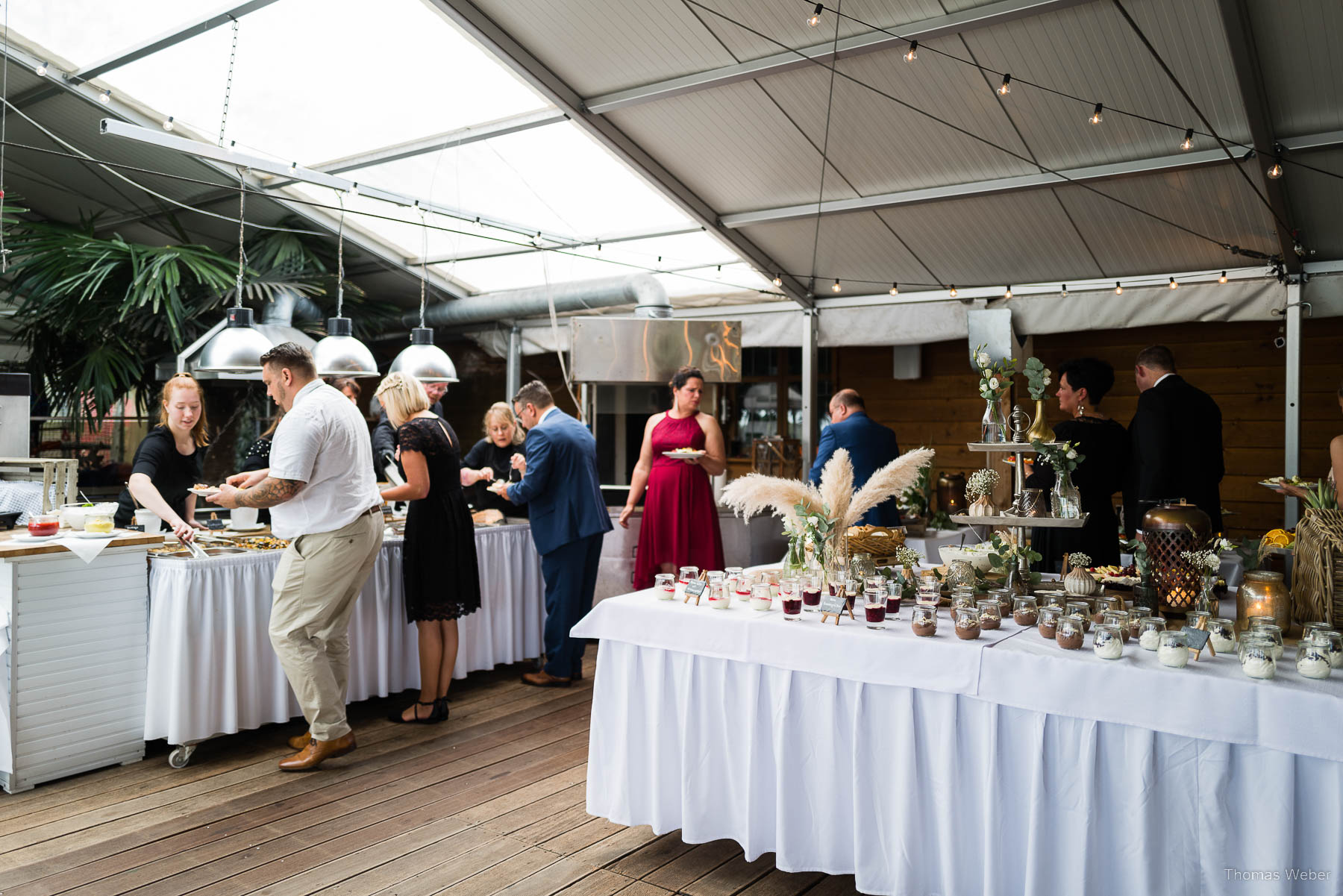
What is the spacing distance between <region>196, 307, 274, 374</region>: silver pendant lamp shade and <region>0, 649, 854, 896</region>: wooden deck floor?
5.67ft

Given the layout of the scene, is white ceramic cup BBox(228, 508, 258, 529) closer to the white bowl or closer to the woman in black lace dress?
the woman in black lace dress

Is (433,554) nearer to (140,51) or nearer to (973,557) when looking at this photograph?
(973,557)

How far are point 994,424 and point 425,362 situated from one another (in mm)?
3687

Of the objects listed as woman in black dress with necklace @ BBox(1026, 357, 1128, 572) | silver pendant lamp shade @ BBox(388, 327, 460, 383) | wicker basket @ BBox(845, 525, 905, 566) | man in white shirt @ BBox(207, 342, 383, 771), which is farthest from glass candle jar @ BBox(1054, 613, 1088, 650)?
silver pendant lamp shade @ BBox(388, 327, 460, 383)

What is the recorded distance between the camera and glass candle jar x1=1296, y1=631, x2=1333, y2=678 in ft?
6.53

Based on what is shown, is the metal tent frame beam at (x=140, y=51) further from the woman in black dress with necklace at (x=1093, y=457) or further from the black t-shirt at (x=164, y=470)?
the woman in black dress with necklace at (x=1093, y=457)

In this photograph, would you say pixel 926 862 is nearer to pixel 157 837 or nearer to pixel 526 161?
pixel 157 837

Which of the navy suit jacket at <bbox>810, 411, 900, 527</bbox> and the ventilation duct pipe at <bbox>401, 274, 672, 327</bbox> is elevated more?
the ventilation duct pipe at <bbox>401, 274, 672, 327</bbox>

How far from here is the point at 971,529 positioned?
18.6ft

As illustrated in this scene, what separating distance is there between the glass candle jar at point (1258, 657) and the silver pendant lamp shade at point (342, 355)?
4.22 metres

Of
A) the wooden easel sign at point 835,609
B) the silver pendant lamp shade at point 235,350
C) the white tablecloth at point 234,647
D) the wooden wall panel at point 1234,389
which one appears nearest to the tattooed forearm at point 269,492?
the white tablecloth at point 234,647

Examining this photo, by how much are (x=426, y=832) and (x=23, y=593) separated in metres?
1.66

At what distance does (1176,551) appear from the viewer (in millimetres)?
2637

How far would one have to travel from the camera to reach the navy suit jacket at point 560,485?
4.64 meters
